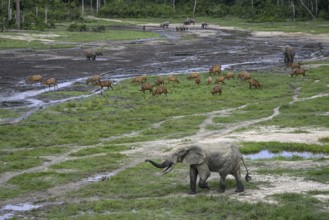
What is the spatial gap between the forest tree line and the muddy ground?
54.0 ft

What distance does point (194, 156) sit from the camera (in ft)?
55.8

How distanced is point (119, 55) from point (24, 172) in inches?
1550

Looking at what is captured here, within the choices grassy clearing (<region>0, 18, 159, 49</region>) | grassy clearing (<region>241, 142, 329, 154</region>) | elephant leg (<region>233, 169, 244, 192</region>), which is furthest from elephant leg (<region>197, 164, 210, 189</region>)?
grassy clearing (<region>0, 18, 159, 49</region>)

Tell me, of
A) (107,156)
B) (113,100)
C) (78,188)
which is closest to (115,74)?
(113,100)

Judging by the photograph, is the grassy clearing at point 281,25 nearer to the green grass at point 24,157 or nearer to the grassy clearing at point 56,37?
the grassy clearing at point 56,37

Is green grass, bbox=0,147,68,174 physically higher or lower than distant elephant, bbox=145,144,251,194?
lower

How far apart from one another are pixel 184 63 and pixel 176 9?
66.1 m

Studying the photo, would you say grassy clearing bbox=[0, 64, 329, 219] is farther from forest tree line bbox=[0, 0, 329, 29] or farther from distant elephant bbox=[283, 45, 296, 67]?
forest tree line bbox=[0, 0, 329, 29]

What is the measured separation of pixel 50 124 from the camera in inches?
1151

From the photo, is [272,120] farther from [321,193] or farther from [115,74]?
[115,74]

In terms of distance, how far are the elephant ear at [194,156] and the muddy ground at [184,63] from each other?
1.29 meters

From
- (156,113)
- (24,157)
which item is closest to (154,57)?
(156,113)

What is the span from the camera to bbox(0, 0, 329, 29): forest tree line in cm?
9731

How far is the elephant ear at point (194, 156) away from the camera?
16922 mm
